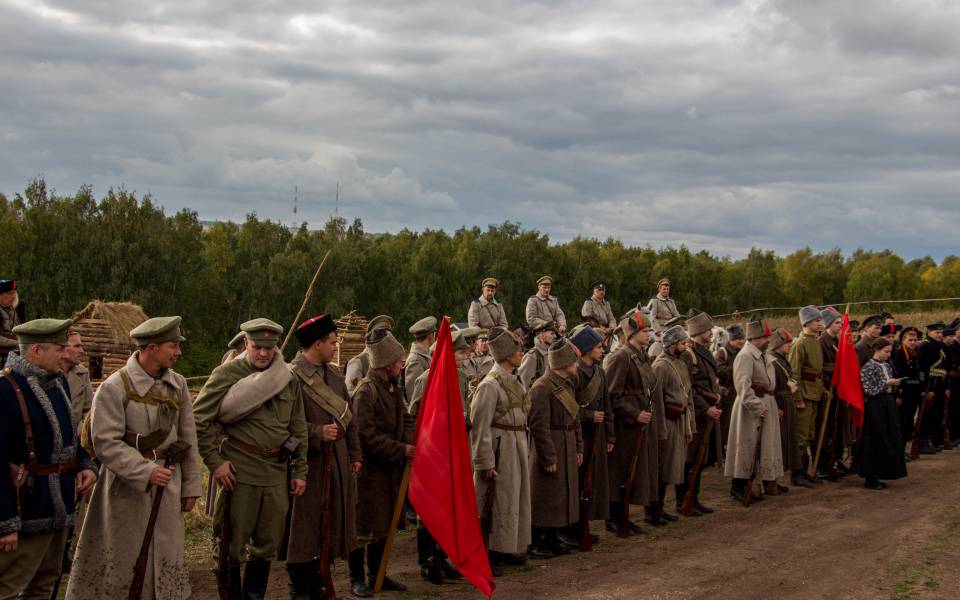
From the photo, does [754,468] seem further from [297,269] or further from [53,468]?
[297,269]

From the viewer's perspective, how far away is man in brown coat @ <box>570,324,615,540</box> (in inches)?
359

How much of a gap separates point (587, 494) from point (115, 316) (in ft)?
35.6

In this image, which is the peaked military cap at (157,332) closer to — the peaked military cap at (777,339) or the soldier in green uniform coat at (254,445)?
the soldier in green uniform coat at (254,445)

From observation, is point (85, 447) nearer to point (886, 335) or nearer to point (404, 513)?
point (404, 513)

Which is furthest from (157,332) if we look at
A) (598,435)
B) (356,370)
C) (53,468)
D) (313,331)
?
(356,370)

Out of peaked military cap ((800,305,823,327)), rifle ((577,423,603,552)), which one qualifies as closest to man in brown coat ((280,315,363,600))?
rifle ((577,423,603,552))

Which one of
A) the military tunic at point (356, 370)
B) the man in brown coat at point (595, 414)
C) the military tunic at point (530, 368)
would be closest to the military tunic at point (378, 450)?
the man in brown coat at point (595, 414)

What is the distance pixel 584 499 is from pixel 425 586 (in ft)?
6.84

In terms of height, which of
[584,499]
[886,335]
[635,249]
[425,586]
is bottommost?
[425,586]

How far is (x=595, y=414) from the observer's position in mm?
9094

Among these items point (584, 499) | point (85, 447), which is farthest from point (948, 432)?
point (85, 447)

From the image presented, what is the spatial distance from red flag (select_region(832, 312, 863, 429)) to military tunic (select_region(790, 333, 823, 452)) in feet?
0.79

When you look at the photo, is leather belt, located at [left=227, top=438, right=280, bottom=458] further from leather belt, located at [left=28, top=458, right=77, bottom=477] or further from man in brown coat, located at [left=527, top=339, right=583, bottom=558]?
man in brown coat, located at [left=527, top=339, right=583, bottom=558]

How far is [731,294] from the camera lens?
52.6 metres
